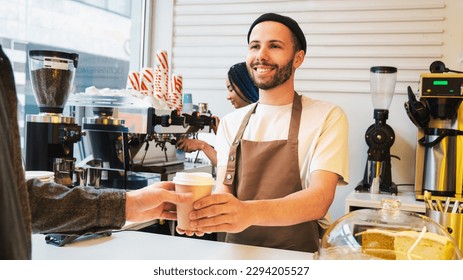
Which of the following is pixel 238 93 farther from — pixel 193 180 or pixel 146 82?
pixel 193 180

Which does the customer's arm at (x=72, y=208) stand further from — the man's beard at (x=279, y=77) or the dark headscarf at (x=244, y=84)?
the dark headscarf at (x=244, y=84)

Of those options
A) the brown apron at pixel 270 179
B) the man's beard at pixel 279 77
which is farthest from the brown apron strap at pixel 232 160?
the man's beard at pixel 279 77

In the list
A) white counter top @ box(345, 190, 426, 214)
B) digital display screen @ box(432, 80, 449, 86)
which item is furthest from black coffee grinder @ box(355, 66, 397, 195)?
digital display screen @ box(432, 80, 449, 86)

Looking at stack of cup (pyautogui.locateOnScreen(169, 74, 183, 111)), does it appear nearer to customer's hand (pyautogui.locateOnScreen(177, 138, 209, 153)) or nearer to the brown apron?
customer's hand (pyautogui.locateOnScreen(177, 138, 209, 153))

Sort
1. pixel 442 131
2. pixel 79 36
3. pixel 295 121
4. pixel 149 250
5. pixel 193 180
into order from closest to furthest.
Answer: pixel 193 180, pixel 149 250, pixel 295 121, pixel 442 131, pixel 79 36

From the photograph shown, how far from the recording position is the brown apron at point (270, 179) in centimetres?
179

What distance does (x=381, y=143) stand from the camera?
→ 2863 mm

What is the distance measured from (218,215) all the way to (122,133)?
117 cm

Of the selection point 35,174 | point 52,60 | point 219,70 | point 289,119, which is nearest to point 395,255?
point 289,119

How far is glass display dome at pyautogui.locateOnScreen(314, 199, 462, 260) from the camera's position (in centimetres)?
108

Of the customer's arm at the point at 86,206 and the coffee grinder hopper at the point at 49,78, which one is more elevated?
the coffee grinder hopper at the point at 49,78

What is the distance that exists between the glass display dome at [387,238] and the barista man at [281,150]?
376mm

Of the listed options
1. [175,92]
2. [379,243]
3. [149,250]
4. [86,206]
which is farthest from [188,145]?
[379,243]
